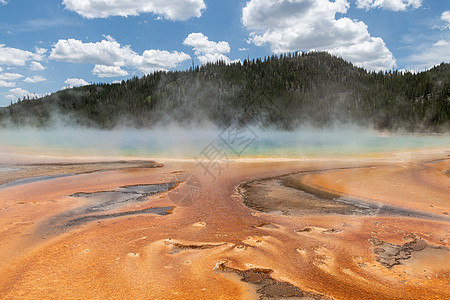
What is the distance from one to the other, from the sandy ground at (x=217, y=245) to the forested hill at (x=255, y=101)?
122 meters

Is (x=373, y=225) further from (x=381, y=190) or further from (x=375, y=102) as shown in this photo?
(x=375, y=102)

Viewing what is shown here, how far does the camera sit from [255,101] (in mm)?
157000

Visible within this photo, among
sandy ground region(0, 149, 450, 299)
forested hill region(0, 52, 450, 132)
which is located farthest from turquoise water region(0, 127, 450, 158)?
forested hill region(0, 52, 450, 132)

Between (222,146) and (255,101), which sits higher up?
(255,101)

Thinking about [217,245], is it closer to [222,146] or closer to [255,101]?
[222,146]

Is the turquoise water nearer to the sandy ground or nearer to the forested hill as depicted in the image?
the sandy ground

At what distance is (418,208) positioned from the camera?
10.5m

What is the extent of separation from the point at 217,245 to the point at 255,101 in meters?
154

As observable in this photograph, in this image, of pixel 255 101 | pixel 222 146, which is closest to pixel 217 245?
pixel 222 146

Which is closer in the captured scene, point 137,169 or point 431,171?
point 431,171

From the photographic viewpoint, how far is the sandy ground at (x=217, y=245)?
5270 mm

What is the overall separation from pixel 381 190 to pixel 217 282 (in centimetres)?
1101

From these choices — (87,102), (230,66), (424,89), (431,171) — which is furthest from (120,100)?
(431,171)

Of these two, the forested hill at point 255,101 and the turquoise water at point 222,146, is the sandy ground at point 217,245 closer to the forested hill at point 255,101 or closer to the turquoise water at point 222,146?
the turquoise water at point 222,146
